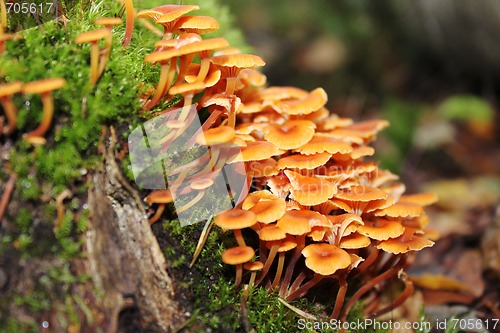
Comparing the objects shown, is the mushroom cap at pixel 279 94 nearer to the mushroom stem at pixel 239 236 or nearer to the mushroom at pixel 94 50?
the mushroom stem at pixel 239 236

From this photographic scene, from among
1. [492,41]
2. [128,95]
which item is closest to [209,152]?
[128,95]

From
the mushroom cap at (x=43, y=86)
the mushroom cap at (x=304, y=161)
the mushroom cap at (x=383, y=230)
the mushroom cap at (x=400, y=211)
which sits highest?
the mushroom cap at (x=43, y=86)

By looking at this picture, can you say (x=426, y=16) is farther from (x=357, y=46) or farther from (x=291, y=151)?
(x=291, y=151)

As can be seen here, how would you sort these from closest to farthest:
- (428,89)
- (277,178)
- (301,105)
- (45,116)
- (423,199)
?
(45,116) → (277,178) → (301,105) → (423,199) → (428,89)

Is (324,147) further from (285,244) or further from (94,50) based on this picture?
(94,50)

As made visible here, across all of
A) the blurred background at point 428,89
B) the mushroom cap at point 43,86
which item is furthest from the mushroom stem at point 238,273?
the blurred background at point 428,89

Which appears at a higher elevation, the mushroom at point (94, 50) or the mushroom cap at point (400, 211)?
the mushroom at point (94, 50)

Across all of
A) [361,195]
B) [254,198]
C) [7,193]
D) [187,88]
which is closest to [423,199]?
[361,195]

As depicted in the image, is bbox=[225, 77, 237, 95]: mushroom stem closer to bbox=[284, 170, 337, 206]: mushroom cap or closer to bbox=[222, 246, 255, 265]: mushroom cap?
bbox=[284, 170, 337, 206]: mushroom cap
